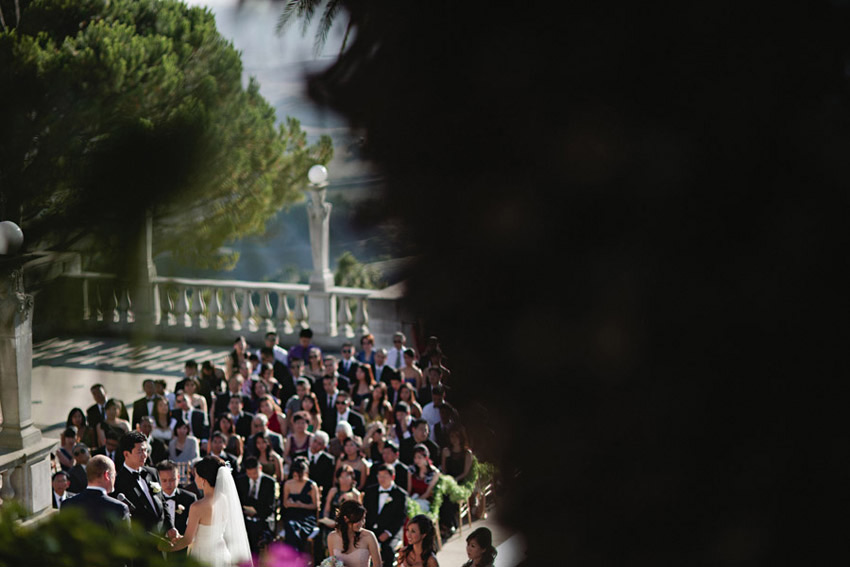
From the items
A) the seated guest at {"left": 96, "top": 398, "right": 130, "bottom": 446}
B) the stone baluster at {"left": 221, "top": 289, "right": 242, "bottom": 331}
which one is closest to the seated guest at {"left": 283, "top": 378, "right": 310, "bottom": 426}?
the seated guest at {"left": 96, "top": 398, "right": 130, "bottom": 446}

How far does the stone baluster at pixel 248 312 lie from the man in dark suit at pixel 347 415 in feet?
25.0

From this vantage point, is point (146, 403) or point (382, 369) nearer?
point (146, 403)

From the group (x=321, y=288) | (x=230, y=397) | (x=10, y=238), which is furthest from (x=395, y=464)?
(x=321, y=288)

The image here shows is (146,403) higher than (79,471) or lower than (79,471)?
higher

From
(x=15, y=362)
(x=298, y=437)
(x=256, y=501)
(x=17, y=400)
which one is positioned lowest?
(x=256, y=501)

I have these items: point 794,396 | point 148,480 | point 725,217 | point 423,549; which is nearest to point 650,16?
point 725,217

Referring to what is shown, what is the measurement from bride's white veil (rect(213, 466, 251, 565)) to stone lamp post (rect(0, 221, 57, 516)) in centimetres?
259

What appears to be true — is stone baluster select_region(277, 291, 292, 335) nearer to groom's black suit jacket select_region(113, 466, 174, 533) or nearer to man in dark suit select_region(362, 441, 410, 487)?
man in dark suit select_region(362, 441, 410, 487)

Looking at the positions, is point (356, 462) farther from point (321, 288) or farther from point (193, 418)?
point (321, 288)

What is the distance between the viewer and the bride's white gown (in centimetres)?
682

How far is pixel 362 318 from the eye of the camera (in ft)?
54.8

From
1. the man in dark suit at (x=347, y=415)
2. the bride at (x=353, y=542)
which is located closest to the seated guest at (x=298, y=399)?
the man in dark suit at (x=347, y=415)

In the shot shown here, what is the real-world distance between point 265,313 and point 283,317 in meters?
0.33

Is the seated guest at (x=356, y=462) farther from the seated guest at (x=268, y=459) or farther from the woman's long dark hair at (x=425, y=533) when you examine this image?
the woman's long dark hair at (x=425, y=533)
